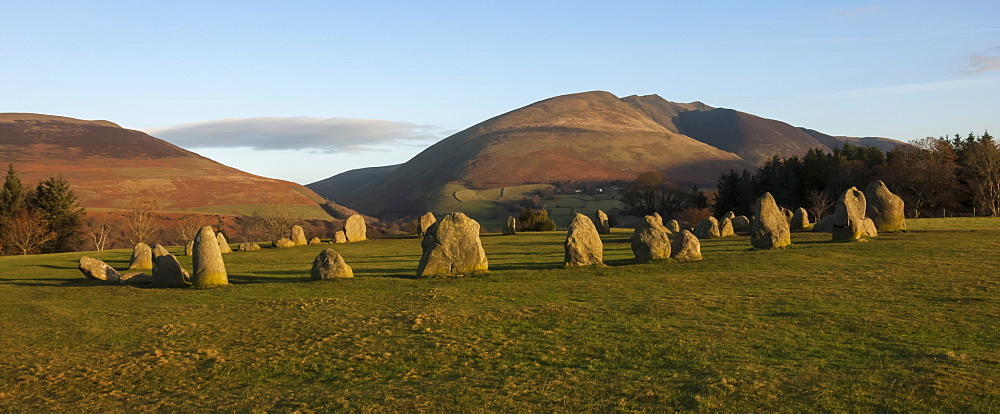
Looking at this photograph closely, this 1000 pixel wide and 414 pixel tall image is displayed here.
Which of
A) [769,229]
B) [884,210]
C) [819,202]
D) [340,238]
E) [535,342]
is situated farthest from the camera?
[819,202]

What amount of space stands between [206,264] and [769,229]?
22.5 meters

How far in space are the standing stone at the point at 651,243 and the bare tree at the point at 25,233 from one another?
45467 millimetres

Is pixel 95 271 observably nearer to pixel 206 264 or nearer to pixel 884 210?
pixel 206 264

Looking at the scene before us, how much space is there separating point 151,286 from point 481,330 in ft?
50.9

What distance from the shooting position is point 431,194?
19838cm

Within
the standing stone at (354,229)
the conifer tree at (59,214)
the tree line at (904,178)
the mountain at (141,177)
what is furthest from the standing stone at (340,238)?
the mountain at (141,177)

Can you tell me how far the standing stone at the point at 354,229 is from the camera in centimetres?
4981

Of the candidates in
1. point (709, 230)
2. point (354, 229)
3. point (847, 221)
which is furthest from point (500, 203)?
point (847, 221)

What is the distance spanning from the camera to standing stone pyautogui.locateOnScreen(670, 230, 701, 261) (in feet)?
82.2

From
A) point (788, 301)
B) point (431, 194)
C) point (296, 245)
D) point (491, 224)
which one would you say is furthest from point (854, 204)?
point (431, 194)

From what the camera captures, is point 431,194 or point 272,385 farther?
point 431,194

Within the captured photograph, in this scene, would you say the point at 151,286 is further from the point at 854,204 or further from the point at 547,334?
the point at 854,204

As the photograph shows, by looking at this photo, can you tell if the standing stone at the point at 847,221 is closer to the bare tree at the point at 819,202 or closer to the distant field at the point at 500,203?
the bare tree at the point at 819,202

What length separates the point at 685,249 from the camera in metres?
25.1
